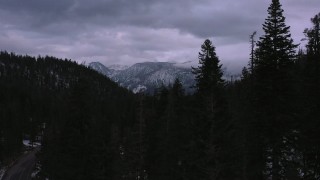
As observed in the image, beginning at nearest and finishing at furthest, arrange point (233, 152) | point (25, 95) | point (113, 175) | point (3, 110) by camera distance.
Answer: point (233, 152) < point (113, 175) < point (3, 110) < point (25, 95)

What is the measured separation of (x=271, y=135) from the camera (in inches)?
867

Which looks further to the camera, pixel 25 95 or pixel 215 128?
pixel 25 95

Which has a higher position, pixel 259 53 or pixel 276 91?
pixel 259 53

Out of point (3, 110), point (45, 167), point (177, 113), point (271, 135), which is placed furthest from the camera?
point (3, 110)

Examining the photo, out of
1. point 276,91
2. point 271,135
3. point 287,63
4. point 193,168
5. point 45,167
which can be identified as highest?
point 287,63

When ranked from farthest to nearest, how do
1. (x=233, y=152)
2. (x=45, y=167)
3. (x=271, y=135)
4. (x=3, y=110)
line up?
1. (x=3, y=110)
2. (x=45, y=167)
3. (x=233, y=152)
4. (x=271, y=135)

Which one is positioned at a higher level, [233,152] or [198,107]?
[198,107]

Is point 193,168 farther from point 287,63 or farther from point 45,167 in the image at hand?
point 45,167

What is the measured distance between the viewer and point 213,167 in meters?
24.7

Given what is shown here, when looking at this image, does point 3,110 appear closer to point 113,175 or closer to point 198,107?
point 113,175

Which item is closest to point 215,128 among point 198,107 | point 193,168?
point 198,107

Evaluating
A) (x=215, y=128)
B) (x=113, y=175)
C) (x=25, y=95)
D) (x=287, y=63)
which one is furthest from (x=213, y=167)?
(x=25, y=95)

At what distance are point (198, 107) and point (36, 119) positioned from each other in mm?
120235

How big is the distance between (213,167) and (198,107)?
12.9ft
